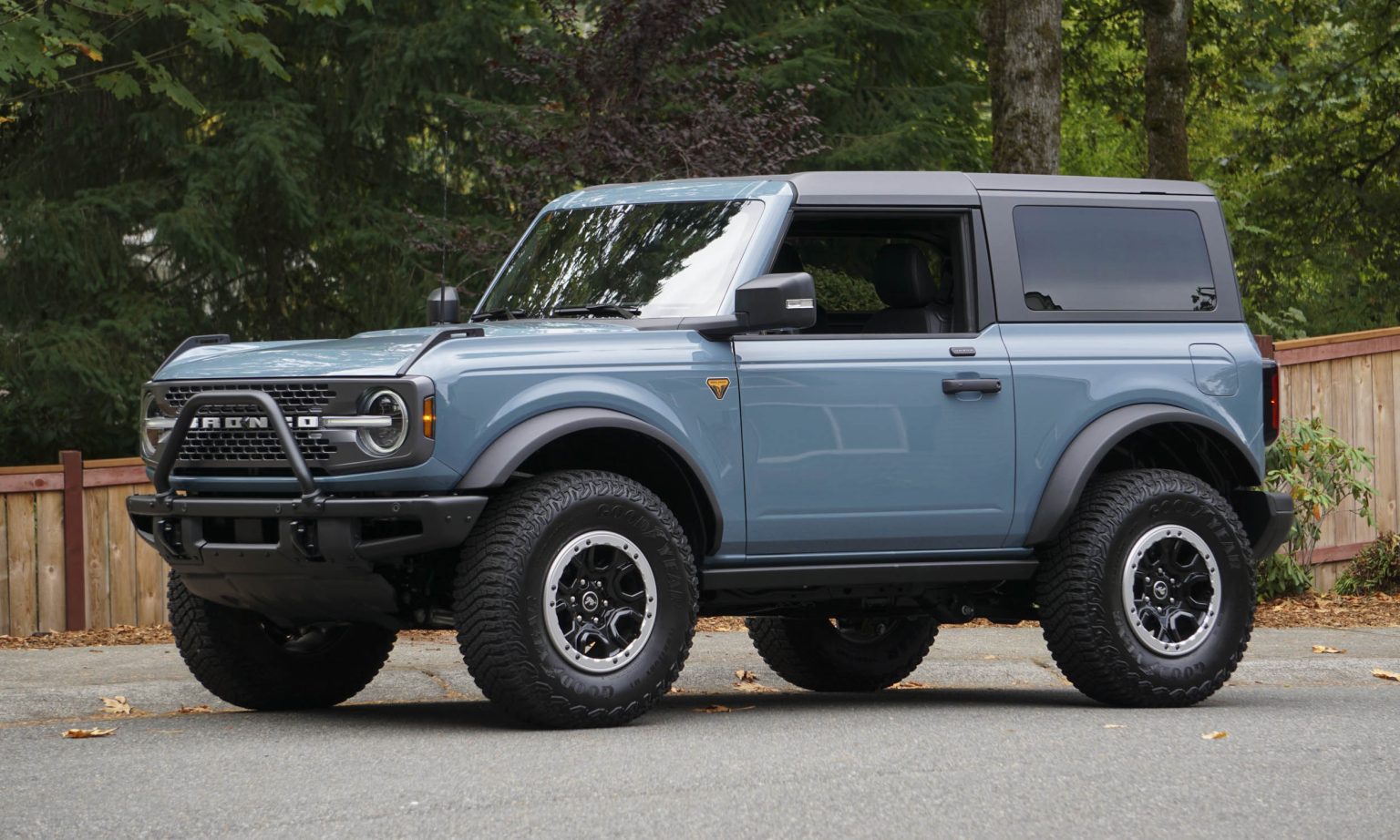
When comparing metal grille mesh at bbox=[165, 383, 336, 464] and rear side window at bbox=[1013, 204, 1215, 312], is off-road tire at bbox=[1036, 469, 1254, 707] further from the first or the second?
metal grille mesh at bbox=[165, 383, 336, 464]

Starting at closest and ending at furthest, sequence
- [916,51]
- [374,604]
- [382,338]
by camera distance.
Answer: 1. [374,604]
2. [382,338]
3. [916,51]

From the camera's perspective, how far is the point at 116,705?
8.38 meters

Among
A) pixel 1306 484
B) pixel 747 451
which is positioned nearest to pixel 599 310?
pixel 747 451

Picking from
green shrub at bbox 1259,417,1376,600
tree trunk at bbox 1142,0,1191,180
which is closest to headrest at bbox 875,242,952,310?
green shrub at bbox 1259,417,1376,600

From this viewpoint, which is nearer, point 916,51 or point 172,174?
point 172,174

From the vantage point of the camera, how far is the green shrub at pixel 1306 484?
13.3m

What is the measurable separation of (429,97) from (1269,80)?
36.0 ft

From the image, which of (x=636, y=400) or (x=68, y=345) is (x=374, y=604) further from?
(x=68, y=345)

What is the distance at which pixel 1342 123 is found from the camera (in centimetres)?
2469

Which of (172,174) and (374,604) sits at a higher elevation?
(172,174)

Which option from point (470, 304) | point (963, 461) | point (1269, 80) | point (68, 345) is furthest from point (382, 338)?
point (1269, 80)

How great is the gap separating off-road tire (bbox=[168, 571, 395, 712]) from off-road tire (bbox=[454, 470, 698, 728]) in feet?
3.83

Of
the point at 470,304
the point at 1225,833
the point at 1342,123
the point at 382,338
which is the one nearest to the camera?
the point at 1225,833

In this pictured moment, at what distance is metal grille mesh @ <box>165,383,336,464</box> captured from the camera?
22.4ft
